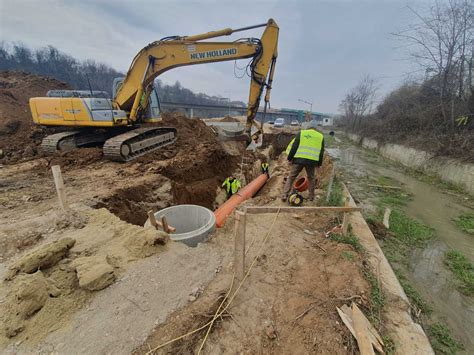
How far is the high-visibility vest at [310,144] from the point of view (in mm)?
4941

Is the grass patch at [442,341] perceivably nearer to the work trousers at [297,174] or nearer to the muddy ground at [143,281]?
the muddy ground at [143,281]

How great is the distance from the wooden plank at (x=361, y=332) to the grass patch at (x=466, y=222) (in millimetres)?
Answer: 5624

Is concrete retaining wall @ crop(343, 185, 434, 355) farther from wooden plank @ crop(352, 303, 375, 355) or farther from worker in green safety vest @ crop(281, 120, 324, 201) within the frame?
worker in green safety vest @ crop(281, 120, 324, 201)

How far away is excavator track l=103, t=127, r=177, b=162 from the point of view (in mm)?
6953

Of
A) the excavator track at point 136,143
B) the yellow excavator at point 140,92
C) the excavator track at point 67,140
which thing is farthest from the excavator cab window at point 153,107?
the excavator track at point 67,140

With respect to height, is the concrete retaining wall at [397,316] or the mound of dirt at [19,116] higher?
the mound of dirt at [19,116]

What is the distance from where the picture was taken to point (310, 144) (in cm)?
496

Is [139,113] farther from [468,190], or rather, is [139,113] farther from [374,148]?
[374,148]

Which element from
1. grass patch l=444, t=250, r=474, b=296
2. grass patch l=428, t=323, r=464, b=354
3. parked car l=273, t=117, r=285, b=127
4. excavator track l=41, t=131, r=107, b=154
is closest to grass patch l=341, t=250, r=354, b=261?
grass patch l=428, t=323, r=464, b=354

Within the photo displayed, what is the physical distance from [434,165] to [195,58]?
40.3 ft

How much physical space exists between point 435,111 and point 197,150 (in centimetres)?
1501

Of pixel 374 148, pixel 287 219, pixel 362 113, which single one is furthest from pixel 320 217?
pixel 362 113

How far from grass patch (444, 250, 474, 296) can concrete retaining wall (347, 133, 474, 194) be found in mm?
5853

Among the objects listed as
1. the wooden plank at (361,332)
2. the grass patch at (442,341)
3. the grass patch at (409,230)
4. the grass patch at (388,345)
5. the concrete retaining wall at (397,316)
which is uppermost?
the wooden plank at (361,332)
